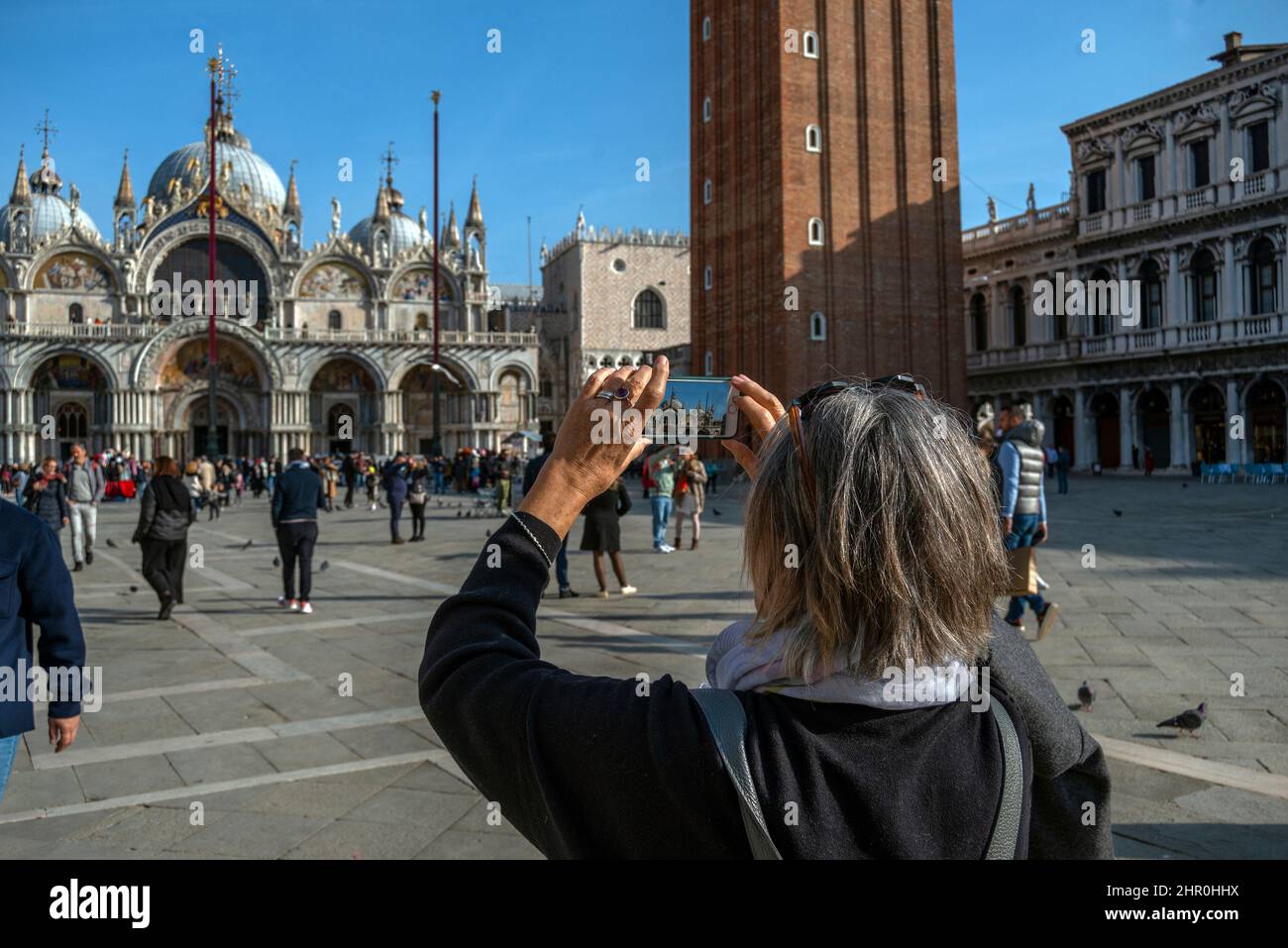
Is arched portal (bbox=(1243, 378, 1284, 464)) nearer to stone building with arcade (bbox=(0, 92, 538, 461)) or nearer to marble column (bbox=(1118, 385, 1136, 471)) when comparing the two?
marble column (bbox=(1118, 385, 1136, 471))

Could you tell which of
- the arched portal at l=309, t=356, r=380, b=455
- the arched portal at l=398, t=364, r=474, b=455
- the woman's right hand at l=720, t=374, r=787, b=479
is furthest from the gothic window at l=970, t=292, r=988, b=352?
the woman's right hand at l=720, t=374, r=787, b=479

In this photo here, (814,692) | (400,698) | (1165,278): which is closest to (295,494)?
(400,698)

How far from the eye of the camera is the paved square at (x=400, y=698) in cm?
357

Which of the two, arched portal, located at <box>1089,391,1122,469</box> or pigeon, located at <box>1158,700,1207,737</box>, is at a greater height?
arched portal, located at <box>1089,391,1122,469</box>

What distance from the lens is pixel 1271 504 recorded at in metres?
18.0

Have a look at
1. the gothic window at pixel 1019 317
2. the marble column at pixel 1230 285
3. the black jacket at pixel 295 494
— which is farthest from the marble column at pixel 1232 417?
the black jacket at pixel 295 494

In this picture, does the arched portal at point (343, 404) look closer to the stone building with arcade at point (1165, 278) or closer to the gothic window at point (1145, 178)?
the stone building with arcade at point (1165, 278)

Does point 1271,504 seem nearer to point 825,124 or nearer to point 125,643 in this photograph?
point 825,124

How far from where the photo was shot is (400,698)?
18.1ft

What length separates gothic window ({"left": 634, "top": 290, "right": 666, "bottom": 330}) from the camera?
54344 millimetres

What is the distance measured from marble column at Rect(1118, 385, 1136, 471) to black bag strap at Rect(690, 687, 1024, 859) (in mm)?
34441

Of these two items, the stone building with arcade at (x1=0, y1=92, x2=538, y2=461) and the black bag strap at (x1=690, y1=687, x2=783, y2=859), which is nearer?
the black bag strap at (x1=690, y1=687, x2=783, y2=859)

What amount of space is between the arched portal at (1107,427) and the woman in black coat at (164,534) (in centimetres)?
3126
